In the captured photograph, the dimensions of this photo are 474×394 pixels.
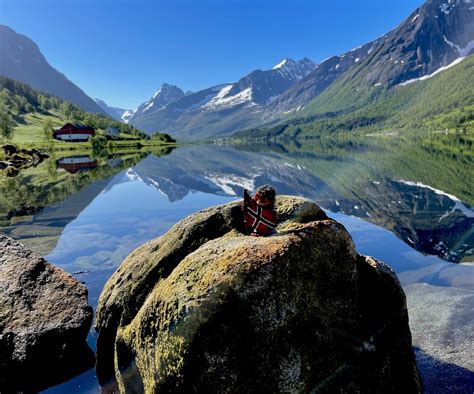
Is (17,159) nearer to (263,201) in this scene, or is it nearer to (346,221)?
(346,221)

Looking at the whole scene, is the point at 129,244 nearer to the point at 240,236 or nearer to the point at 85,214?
the point at 85,214

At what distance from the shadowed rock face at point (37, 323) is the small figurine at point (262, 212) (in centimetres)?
795

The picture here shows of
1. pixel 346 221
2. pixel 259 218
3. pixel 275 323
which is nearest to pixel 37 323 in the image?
pixel 259 218

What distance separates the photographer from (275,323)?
986 centimetres

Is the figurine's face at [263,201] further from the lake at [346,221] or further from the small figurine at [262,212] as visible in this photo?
the lake at [346,221]

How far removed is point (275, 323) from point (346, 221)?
31.9m

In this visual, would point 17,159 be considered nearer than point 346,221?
No

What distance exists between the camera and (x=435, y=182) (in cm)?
6550

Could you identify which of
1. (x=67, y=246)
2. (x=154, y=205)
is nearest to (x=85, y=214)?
(x=154, y=205)

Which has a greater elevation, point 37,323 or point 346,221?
point 37,323

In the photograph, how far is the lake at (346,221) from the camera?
56.1ft

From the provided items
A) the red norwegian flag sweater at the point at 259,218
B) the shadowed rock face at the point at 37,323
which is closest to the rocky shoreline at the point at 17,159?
the shadowed rock face at the point at 37,323

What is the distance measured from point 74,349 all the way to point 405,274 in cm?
1867

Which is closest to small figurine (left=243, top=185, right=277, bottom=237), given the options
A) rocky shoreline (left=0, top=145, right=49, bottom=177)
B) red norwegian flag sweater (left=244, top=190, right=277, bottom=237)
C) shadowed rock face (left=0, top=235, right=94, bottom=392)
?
red norwegian flag sweater (left=244, top=190, right=277, bottom=237)
